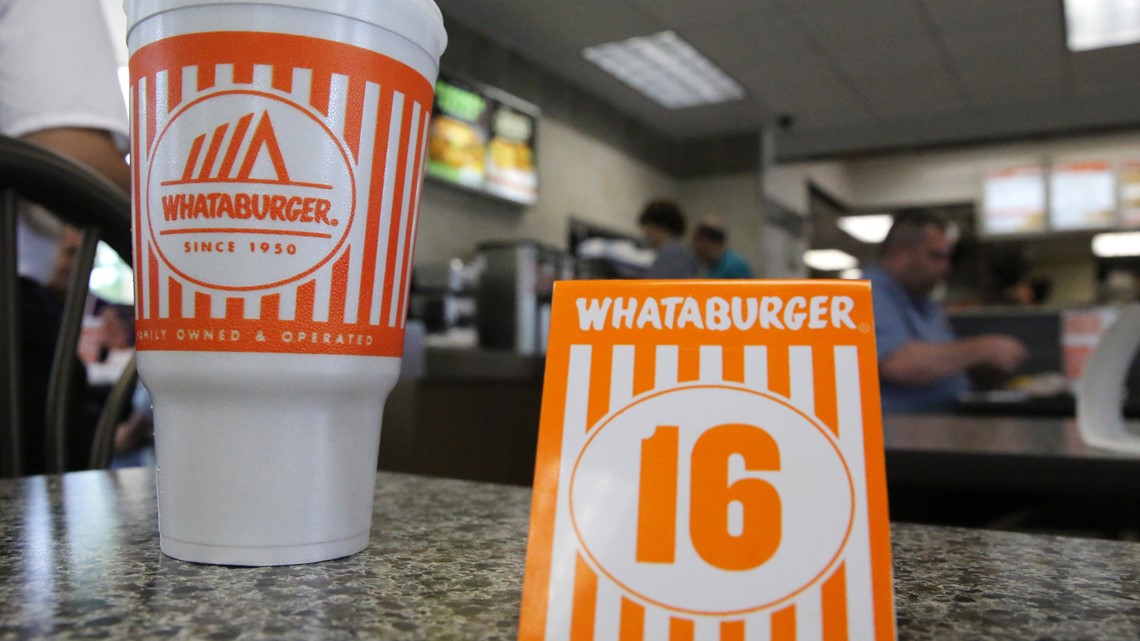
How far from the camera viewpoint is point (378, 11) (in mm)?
347

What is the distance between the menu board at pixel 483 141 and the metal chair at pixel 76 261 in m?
3.26

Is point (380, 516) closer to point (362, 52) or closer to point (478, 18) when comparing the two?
point (362, 52)

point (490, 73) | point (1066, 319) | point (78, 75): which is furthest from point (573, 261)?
point (78, 75)

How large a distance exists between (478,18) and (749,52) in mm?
1508

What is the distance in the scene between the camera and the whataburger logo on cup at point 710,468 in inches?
10.0

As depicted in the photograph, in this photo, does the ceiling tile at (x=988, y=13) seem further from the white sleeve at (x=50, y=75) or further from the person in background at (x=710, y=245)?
the white sleeve at (x=50, y=75)

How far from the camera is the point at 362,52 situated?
0.35 meters

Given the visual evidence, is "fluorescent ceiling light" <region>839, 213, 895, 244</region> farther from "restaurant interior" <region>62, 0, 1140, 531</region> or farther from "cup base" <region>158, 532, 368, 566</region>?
"cup base" <region>158, 532, 368, 566</region>

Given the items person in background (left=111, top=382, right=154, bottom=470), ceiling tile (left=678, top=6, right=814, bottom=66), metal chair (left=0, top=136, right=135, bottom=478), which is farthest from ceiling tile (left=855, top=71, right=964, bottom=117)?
metal chair (left=0, top=136, right=135, bottom=478)

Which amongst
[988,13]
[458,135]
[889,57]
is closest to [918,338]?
[988,13]

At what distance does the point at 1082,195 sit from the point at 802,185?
1.99 metres

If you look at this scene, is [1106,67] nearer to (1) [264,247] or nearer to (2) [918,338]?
(2) [918,338]

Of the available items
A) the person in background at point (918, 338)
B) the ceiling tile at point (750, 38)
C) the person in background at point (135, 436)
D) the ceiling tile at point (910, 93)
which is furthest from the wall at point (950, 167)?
the person in background at point (135, 436)

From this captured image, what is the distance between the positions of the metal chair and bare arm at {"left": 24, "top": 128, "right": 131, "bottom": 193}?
0.18 meters
